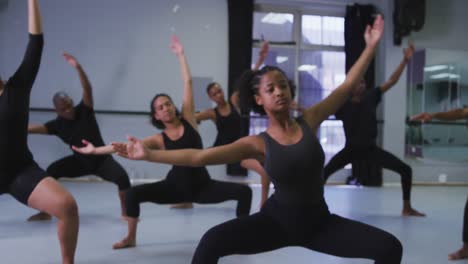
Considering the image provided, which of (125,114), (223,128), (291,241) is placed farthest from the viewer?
(125,114)

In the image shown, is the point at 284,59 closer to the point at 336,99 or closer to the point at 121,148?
the point at 336,99

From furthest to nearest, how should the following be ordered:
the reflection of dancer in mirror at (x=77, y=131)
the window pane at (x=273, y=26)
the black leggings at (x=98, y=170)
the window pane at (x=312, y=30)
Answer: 1. the window pane at (x=312, y=30)
2. the window pane at (x=273, y=26)
3. the reflection of dancer in mirror at (x=77, y=131)
4. the black leggings at (x=98, y=170)

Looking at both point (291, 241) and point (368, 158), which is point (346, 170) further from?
point (291, 241)

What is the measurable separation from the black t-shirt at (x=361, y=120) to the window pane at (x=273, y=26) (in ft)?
8.28

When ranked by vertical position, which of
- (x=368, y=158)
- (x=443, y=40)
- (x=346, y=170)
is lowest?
(x=346, y=170)

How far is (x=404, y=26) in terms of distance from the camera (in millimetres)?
6098

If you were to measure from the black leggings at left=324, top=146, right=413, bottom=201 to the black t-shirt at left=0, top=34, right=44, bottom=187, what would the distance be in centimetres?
246

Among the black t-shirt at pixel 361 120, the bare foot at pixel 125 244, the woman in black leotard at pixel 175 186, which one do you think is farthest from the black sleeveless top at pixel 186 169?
the black t-shirt at pixel 361 120

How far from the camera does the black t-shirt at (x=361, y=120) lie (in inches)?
147

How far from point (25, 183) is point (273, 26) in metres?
5.02

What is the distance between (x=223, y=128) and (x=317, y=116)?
7.76 ft

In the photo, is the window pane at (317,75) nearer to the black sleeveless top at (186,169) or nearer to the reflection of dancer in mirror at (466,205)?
the reflection of dancer in mirror at (466,205)

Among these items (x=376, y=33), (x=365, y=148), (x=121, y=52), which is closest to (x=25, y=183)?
(x=376, y=33)

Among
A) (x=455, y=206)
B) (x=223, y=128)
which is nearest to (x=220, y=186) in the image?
(x=223, y=128)
